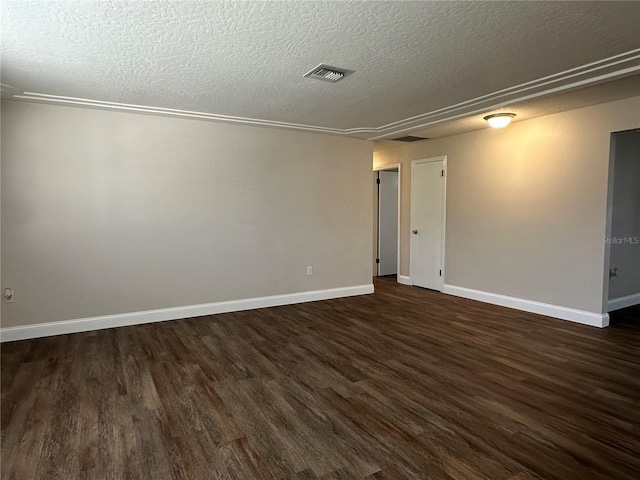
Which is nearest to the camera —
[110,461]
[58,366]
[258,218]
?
[110,461]

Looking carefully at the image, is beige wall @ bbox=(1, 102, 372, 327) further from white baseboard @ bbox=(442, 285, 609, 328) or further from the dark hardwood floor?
white baseboard @ bbox=(442, 285, 609, 328)

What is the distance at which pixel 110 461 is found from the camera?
1.98m

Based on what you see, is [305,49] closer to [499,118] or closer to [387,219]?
[499,118]

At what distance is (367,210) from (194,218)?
274cm

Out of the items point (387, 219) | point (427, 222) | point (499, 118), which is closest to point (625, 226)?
point (499, 118)

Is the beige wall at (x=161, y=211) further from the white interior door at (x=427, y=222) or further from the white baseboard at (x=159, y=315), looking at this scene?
the white interior door at (x=427, y=222)

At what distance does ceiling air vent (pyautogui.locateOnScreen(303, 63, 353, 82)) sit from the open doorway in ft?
12.4

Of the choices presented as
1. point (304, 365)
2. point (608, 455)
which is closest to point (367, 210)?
point (304, 365)

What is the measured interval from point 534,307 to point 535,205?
4.32 feet

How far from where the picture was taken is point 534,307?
477 cm

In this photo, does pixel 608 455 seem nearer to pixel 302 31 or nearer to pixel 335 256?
pixel 302 31

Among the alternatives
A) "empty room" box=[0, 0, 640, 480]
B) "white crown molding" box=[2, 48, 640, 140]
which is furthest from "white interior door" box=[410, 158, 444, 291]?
"white crown molding" box=[2, 48, 640, 140]

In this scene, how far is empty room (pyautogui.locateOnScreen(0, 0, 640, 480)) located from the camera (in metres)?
2.16

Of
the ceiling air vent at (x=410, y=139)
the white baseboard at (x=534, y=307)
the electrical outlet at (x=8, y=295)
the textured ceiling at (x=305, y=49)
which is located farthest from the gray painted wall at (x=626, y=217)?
the electrical outlet at (x=8, y=295)
